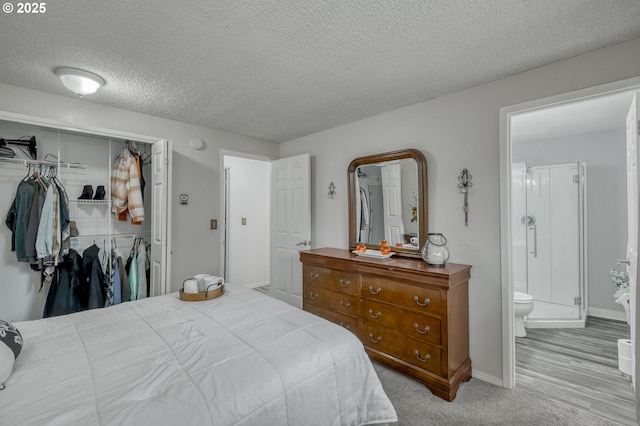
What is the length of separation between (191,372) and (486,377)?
2316 millimetres

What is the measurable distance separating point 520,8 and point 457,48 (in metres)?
0.40

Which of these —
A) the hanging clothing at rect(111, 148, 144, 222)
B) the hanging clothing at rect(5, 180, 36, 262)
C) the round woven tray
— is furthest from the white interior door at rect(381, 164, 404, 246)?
the hanging clothing at rect(5, 180, 36, 262)

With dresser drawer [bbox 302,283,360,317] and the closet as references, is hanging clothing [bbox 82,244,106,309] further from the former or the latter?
dresser drawer [bbox 302,283,360,317]

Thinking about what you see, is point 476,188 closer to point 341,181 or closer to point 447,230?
point 447,230

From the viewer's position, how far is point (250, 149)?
13.1 ft

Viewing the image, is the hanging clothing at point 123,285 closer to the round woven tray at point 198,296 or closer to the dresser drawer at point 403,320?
the round woven tray at point 198,296

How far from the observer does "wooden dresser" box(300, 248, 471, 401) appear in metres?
2.14

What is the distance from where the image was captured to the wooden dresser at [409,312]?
2.14m

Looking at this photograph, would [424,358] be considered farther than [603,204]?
No

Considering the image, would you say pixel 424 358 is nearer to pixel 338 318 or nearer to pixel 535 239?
pixel 338 318

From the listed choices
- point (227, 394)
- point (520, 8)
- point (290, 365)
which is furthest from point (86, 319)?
point (520, 8)

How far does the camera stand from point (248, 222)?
5.18 meters

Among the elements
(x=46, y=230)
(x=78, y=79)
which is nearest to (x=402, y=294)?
(x=78, y=79)

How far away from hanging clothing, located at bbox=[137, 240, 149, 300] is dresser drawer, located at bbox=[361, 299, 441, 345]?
7.70ft
